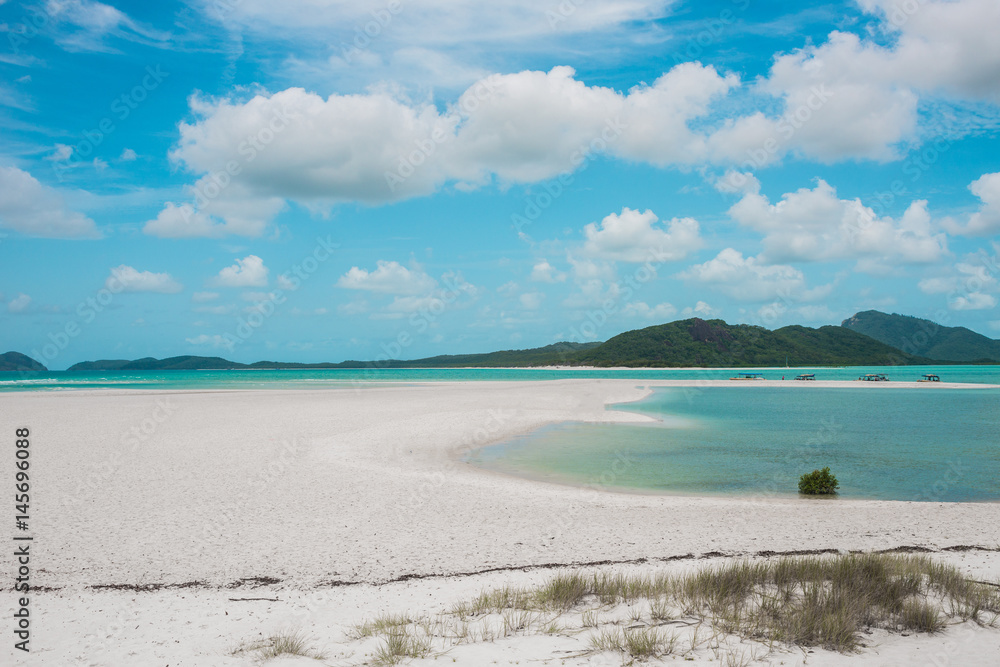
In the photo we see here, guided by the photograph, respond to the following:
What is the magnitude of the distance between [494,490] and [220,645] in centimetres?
872

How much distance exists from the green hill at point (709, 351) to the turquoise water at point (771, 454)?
131m

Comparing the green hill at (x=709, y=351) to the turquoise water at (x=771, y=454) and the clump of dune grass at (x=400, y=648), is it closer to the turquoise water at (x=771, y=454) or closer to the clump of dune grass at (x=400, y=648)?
the turquoise water at (x=771, y=454)

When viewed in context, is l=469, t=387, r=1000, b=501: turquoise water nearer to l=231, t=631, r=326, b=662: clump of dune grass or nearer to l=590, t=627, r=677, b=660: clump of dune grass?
l=590, t=627, r=677, b=660: clump of dune grass

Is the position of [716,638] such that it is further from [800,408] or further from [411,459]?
[800,408]

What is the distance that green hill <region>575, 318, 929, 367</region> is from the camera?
16675cm

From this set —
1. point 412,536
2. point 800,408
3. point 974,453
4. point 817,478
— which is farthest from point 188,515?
point 800,408

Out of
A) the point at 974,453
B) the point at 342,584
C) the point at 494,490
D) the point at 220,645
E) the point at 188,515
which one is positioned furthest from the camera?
the point at 974,453

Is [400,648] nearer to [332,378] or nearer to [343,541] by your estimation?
[343,541]

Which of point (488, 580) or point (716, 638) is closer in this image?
point (716, 638)

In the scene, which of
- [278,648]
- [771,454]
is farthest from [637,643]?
[771,454]

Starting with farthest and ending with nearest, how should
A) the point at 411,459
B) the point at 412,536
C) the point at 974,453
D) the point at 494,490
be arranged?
the point at 974,453, the point at 411,459, the point at 494,490, the point at 412,536

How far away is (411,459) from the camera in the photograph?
1828 centimetres

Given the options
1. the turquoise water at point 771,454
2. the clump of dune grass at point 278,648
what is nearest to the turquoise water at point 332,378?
the turquoise water at point 771,454

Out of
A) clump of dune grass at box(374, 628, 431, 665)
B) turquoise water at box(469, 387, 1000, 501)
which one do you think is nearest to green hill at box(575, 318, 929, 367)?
turquoise water at box(469, 387, 1000, 501)
